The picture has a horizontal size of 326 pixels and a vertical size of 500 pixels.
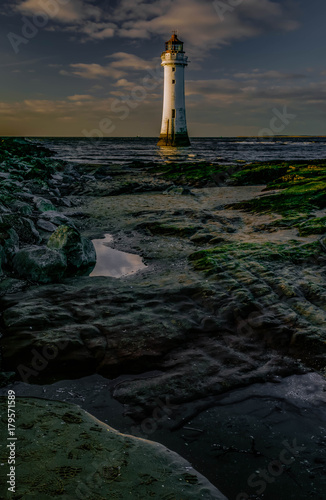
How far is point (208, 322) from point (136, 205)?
7.26m

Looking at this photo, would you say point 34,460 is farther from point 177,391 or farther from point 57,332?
point 57,332

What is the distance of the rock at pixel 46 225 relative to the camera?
261 inches

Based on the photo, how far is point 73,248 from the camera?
496 cm

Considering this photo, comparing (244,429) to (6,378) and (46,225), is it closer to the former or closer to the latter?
(6,378)

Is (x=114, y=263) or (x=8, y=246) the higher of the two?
(x=8, y=246)

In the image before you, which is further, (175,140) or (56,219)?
(175,140)

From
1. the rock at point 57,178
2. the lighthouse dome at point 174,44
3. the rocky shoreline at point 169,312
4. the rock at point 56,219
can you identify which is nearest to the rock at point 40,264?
the rocky shoreline at point 169,312

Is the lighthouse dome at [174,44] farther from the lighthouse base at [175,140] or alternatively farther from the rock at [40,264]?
the rock at [40,264]

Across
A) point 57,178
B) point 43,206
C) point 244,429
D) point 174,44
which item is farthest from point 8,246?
point 174,44

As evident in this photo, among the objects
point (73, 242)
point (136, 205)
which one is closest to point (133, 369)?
point (73, 242)
